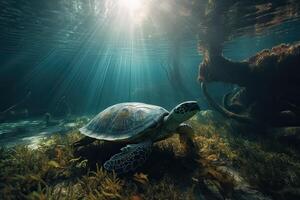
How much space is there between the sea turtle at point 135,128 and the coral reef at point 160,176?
13.2 inches

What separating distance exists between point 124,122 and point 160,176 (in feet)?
5.60

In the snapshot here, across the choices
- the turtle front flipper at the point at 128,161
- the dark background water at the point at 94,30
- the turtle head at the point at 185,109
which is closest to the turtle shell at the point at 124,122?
the turtle front flipper at the point at 128,161

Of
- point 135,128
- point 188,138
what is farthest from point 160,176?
point 188,138

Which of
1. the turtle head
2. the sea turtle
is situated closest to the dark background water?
the sea turtle

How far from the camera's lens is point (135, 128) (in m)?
5.29

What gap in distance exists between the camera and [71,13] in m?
18.1

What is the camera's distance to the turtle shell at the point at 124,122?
5254 millimetres

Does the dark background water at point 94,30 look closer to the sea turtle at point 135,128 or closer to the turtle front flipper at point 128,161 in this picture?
the sea turtle at point 135,128

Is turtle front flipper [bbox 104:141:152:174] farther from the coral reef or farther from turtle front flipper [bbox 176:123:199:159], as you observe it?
turtle front flipper [bbox 176:123:199:159]

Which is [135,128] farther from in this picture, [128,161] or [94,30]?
[94,30]

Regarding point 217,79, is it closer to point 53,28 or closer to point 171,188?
point 171,188

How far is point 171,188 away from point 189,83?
118 ft

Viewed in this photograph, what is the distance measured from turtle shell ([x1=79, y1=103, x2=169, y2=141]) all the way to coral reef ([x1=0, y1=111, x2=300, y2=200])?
0.70 m

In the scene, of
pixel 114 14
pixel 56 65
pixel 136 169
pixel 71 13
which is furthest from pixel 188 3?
pixel 56 65
